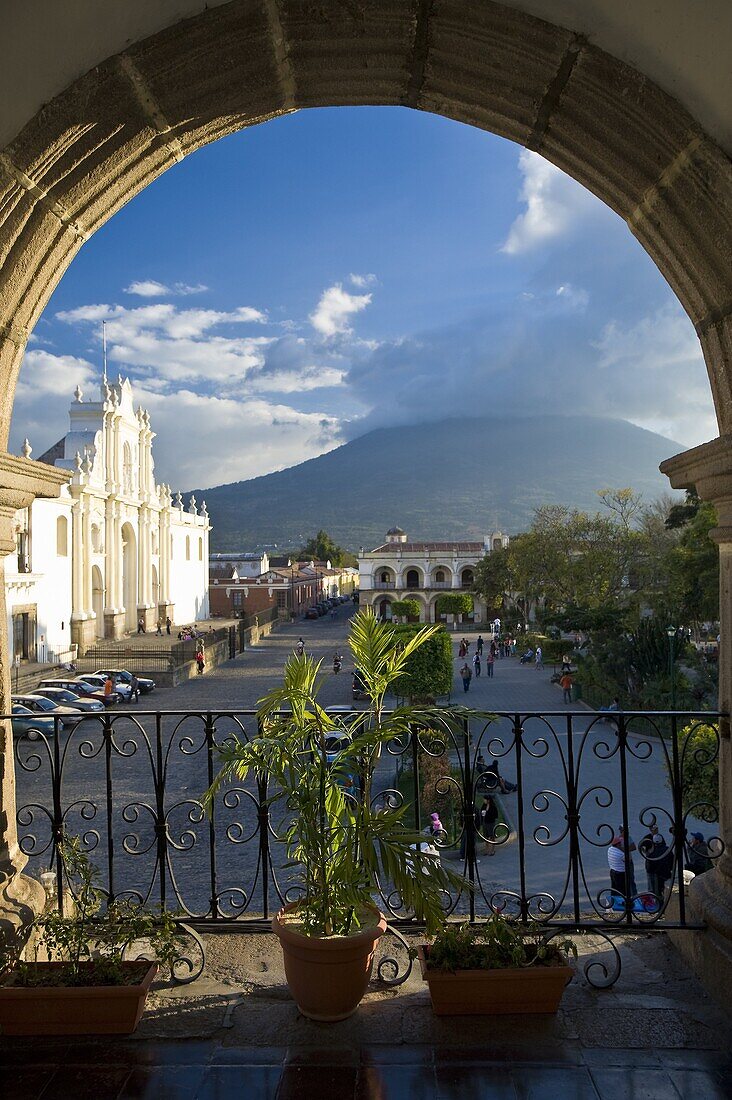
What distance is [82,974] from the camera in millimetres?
2607

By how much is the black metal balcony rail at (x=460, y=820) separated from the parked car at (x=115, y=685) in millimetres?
3085

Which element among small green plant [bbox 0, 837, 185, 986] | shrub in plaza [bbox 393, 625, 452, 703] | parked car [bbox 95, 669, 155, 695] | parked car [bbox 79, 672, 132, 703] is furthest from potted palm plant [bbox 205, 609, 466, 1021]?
parked car [bbox 95, 669, 155, 695]

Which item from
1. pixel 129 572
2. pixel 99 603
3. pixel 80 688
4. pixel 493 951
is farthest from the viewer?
pixel 129 572

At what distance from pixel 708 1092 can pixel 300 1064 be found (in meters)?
1.16

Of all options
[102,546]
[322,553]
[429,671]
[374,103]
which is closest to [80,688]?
[429,671]

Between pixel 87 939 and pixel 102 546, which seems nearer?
pixel 87 939

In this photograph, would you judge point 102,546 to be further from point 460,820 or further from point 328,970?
point 328,970

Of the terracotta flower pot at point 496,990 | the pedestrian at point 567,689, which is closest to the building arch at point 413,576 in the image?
the pedestrian at point 567,689

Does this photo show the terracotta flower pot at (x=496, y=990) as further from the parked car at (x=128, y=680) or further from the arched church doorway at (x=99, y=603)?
the arched church doorway at (x=99, y=603)

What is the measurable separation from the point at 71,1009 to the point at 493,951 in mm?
1378

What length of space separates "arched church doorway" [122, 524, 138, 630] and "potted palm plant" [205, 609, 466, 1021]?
38641mm

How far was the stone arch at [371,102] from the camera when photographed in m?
2.63

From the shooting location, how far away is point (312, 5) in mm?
2615

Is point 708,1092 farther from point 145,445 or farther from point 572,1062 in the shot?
point 145,445
